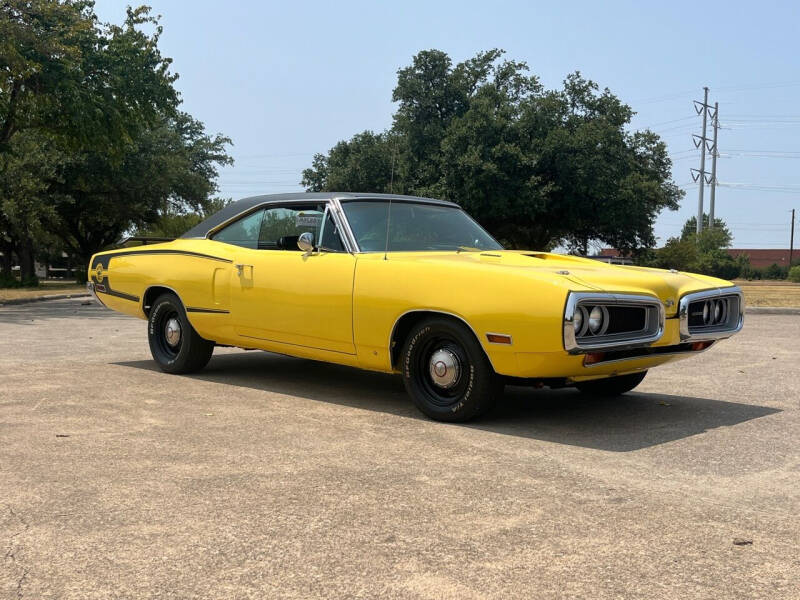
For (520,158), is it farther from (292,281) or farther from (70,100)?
(292,281)

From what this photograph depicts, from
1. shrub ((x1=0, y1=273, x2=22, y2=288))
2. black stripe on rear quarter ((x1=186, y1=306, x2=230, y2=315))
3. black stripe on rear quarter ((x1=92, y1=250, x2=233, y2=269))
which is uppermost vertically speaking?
black stripe on rear quarter ((x1=92, y1=250, x2=233, y2=269))

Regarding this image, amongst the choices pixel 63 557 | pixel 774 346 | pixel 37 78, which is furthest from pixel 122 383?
pixel 37 78

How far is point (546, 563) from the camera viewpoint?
297cm

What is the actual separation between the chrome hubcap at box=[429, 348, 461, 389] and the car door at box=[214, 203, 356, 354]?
70 cm

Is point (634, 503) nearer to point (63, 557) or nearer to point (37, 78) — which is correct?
point (63, 557)

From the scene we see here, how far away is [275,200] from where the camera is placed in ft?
22.9

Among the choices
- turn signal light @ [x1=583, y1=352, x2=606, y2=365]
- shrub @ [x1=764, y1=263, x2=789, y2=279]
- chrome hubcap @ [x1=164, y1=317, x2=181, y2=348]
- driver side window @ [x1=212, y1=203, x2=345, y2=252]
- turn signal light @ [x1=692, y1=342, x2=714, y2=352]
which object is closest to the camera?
turn signal light @ [x1=583, y1=352, x2=606, y2=365]

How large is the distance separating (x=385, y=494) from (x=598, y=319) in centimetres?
187

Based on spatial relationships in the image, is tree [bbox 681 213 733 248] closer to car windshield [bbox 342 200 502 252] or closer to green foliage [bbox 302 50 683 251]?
green foliage [bbox 302 50 683 251]

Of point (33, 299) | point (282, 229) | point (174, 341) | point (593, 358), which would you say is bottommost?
point (33, 299)

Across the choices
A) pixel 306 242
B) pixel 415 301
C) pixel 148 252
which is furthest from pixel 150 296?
pixel 415 301

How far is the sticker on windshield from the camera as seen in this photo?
646 centimetres

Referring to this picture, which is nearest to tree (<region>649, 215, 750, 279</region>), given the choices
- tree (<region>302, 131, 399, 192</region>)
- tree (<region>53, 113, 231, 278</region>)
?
tree (<region>302, 131, 399, 192</region>)

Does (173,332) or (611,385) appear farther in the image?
(173,332)
